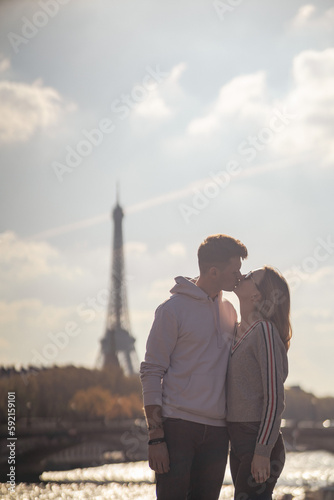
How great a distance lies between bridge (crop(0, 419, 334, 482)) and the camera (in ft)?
117

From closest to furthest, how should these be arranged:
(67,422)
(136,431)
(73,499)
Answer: (73,499), (136,431), (67,422)

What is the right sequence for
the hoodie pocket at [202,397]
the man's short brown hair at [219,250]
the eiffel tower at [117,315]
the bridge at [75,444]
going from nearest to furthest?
1. the hoodie pocket at [202,397]
2. the man's short brown hair at [219,250]
3. the bridge at [75,444]
4. the eiffel tower at [117,315]

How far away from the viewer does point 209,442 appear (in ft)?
11.6

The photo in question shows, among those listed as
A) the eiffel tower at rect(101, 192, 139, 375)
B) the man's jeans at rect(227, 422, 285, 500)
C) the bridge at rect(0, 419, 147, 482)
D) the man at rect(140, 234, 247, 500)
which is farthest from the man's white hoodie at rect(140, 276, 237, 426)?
the eiffel tower at rect(101, 192, 139, 375)

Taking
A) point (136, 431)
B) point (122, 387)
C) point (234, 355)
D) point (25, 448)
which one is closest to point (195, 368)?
point (234, 355)

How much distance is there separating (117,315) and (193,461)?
51043mm

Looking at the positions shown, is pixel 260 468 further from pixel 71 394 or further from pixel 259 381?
pixel 71 394

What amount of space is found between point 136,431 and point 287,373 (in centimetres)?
3836

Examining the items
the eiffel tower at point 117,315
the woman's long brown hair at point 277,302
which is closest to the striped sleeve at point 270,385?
the woman's long brown hair at point 277,302

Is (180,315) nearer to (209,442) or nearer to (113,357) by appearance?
(209,442)

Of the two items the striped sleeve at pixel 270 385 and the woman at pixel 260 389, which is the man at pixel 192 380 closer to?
the woman at pixel 260 389

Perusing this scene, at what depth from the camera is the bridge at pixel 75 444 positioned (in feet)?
117

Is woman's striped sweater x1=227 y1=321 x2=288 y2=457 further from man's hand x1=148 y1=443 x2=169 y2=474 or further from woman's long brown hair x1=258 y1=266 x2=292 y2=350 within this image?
man's hand x1=148 y1=443 x2=169 y2=474

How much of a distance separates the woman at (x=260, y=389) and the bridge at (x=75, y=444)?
3092 cm
